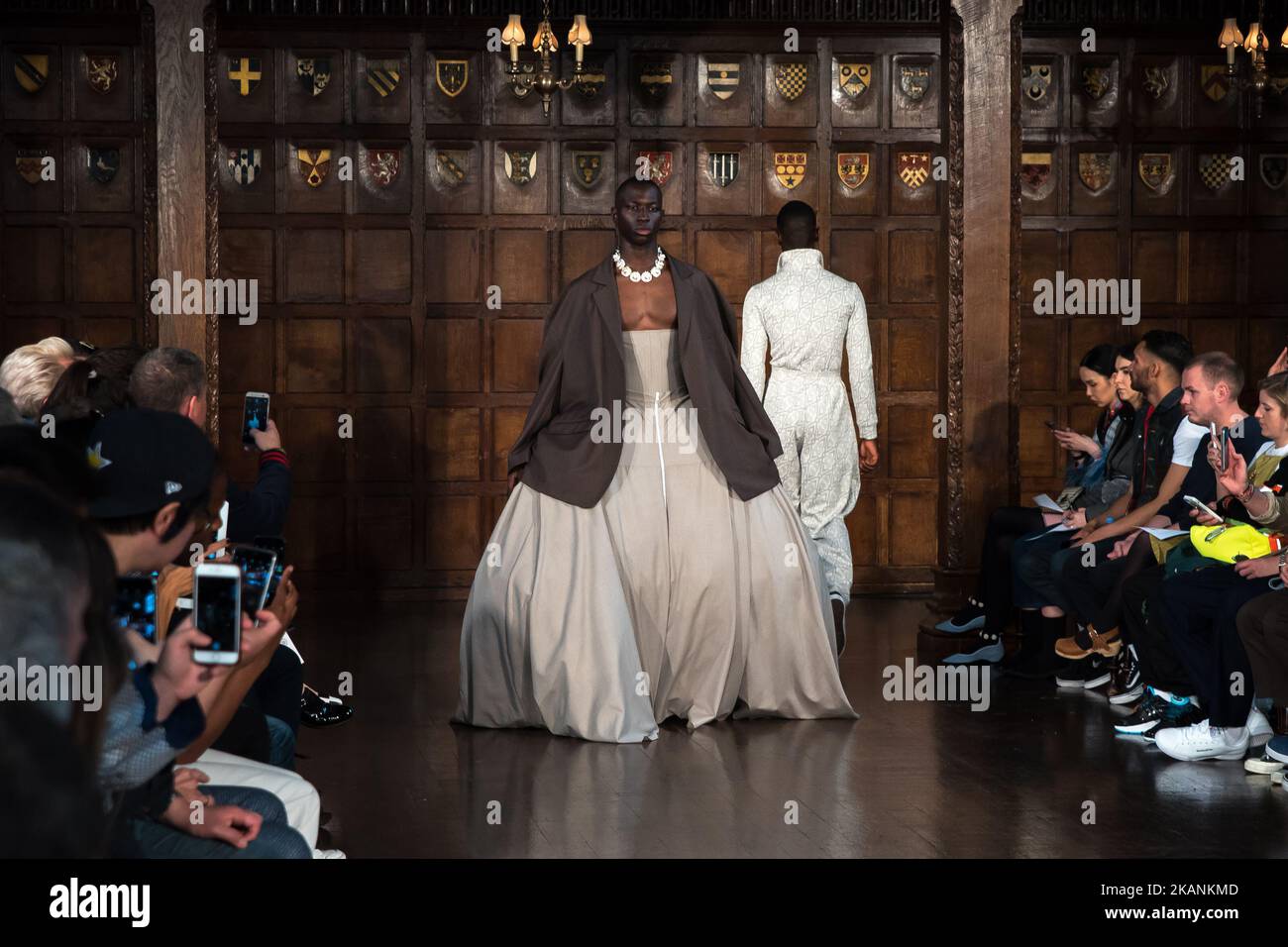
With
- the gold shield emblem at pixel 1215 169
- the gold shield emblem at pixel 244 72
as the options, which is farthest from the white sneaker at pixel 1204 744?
the gold shield emblem at pixel 244 72

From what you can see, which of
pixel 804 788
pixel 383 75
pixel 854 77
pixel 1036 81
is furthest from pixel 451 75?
pixel 804 788

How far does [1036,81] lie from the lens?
32.4 ft

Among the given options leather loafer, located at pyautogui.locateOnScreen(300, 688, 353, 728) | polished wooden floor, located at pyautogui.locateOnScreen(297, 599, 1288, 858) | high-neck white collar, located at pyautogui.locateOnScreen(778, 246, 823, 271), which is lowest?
polished wooden floor, located at pyautogui.locateOnScreen(297, 599, 1288, 858)

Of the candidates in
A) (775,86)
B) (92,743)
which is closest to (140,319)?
(775,86)

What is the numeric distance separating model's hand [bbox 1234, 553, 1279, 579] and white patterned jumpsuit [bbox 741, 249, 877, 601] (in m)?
2.11

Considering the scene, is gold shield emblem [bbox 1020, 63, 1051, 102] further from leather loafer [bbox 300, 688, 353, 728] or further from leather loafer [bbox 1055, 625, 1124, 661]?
leather loafer [bbox 300, 688, 353, 728]

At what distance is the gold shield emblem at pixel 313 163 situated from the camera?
970 centimetres

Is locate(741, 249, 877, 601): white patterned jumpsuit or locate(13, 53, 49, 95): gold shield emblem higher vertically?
locate(13, 53, 49, 95): gold shield emblem

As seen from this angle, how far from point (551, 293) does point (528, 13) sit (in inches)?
63.5

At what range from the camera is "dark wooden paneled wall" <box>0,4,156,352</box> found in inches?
373

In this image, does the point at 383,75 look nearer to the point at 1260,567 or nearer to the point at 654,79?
the point at 654,79

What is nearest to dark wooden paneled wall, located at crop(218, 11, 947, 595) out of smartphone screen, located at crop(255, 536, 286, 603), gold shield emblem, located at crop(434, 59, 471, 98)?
gold shield emblem, located at crop(434, 59, 471, 98)

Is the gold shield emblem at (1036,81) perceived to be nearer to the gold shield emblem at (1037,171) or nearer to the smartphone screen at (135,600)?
the gold shield emblem at (1037,171)
